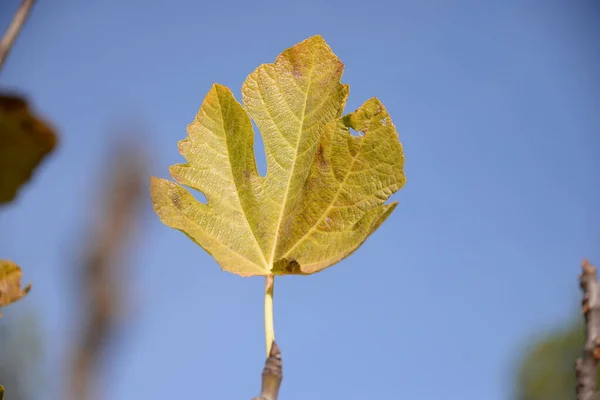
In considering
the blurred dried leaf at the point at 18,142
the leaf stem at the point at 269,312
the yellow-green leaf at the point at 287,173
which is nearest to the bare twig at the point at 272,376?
the leaf stem at the point at 269,312

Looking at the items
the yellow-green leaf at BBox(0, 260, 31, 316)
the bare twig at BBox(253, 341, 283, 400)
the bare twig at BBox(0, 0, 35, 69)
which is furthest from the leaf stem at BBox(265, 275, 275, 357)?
the bare twig at BBox(0, 0, 35, 69)

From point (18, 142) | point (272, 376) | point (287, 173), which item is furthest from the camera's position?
point (287, 173)

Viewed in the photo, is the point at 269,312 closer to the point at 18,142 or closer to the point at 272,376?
the point at 272,376

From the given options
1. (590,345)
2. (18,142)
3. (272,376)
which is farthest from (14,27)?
(590,345)

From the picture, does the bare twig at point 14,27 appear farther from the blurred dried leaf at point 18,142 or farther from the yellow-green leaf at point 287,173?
the yellow-green leaf at point 287,173

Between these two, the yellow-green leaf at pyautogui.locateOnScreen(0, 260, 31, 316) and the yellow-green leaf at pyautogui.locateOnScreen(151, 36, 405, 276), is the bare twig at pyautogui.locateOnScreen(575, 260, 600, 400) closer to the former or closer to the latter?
the yellow-green leaf at pyautogui.locateOnScreen(151, 36, 405, 276)
